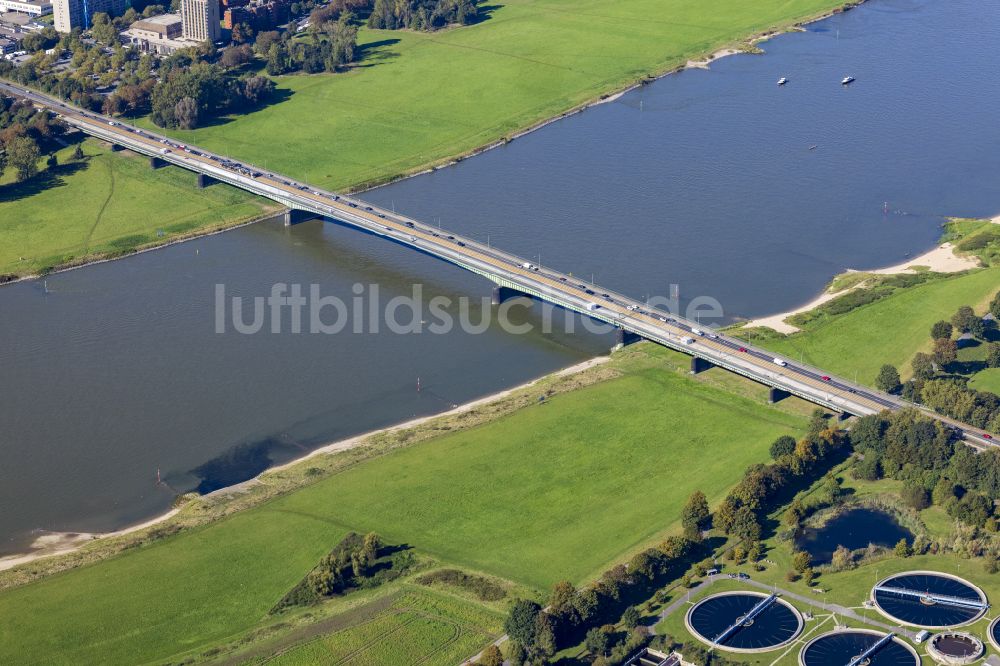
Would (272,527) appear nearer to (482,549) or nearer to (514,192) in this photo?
(482,549)

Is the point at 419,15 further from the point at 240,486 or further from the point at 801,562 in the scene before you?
the point at 801,562

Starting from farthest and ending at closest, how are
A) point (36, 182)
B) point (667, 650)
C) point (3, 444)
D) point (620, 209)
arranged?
point (36, 182) → point (620, 209) → point (3, 444) → point (667, 650)

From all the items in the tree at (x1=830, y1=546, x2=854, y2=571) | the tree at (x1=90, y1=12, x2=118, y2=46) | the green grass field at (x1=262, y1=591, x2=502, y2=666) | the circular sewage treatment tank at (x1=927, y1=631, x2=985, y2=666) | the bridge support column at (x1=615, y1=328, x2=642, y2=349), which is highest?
the tree at (x1=90, y1=12, x2=118, y2=46)

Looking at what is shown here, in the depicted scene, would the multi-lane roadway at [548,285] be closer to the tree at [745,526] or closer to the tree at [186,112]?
the tree at [186,112]

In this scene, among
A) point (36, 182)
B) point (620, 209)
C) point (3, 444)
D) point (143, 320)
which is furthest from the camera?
point (36, 182)

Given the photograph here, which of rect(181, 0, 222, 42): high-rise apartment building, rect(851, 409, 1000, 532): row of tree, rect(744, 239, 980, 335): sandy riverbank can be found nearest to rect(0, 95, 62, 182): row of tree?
rect(181, 0, 222, 42): high-rise apartment building

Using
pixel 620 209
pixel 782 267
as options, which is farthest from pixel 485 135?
pixel 782 267

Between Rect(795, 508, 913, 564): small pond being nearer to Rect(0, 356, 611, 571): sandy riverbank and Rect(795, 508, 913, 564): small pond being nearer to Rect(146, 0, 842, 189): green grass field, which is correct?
Rect(0, 356, 611, 571): sandy riverbank
